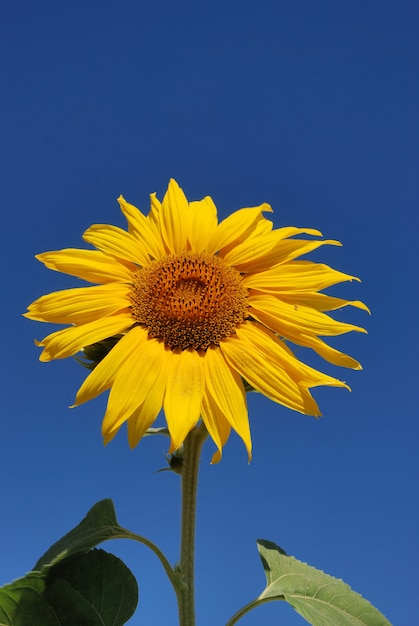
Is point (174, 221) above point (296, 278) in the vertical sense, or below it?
above

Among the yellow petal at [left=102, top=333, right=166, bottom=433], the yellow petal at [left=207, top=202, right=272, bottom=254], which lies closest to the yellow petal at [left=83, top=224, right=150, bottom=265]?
the yellow petal at [left=207, top=202, right=272, bottom=254]

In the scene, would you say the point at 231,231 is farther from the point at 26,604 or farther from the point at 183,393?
the point at 26,604

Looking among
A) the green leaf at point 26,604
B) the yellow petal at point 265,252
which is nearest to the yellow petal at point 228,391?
the yellow petal at point 265,252

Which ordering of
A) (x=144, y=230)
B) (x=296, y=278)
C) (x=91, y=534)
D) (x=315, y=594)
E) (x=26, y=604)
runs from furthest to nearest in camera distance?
(x=144, y=230)
(x=296, y=278)
(x=315, y=594)
(x=91, y=534)
(x=26, y=604)

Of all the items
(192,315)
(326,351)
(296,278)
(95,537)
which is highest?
(296,278)

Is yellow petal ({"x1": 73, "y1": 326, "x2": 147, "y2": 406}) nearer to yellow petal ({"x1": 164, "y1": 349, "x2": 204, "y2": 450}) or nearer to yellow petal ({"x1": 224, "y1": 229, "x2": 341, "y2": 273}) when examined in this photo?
yellow petal ({"x1": 164, "y1": 349, "x2": 204, "y2": 450})

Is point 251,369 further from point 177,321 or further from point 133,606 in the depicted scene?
point 133,606

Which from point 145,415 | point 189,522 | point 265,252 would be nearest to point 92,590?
point 189,522

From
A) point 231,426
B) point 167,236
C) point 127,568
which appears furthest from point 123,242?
point 127,568
